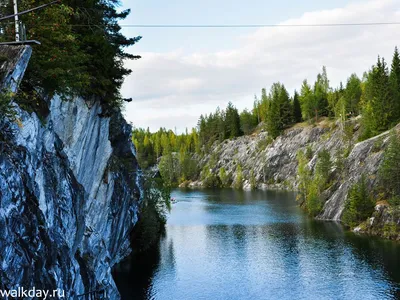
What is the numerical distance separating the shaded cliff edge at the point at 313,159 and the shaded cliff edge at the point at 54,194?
45063mm

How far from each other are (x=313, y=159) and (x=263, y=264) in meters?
71.6

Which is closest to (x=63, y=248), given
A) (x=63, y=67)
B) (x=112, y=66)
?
(x=63, y=67)

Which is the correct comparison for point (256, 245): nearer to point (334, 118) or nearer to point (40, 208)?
point (40, 208)

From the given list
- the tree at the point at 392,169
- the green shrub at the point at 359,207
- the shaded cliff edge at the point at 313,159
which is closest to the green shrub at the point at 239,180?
the shaded cliff edge at the point at 313,159

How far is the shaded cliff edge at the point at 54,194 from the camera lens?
53.8 feet

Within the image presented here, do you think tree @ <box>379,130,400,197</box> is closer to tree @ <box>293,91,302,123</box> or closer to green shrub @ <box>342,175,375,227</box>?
green shrub @ <box>342,175,375,227</box>

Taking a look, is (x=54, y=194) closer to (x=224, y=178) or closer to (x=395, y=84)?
(x=395, y=84)

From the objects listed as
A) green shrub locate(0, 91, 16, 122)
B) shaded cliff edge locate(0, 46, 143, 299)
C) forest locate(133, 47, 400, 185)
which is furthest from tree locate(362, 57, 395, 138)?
green shrub locate(0, 91, 16, 122)

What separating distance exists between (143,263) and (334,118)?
332 feet

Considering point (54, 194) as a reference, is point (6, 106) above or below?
above

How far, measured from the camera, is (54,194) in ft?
71.4

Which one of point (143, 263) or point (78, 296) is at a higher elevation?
point (78, 296)

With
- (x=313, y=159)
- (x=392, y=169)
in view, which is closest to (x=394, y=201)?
(x=392, y=169)

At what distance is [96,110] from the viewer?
3231 centimetres
